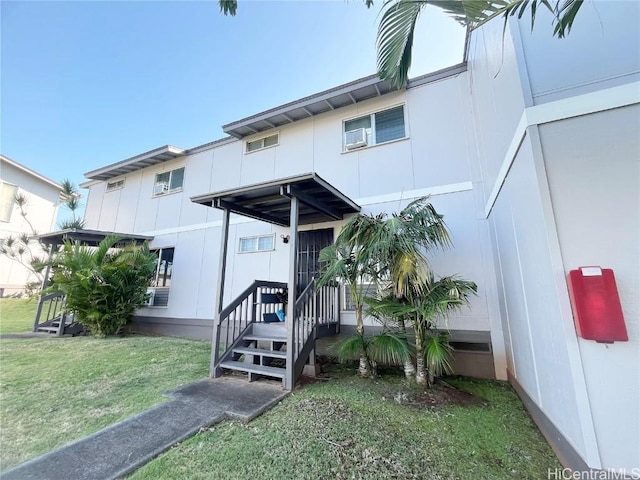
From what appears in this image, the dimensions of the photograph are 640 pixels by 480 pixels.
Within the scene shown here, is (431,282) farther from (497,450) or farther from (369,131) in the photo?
(369,131)

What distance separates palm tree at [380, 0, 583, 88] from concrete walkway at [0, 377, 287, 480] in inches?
169

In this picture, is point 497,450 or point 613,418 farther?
point 497,450

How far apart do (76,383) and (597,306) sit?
22.7 ft

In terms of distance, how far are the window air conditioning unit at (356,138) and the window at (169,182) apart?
21.6ft

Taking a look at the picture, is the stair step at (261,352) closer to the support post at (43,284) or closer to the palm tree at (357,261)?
the palm tree at (357,261)

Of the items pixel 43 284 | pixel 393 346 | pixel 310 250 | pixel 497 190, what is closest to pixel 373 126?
pixel 310 250

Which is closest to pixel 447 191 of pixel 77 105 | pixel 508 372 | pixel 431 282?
pixel 431 282

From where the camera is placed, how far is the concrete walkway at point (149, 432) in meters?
2.38

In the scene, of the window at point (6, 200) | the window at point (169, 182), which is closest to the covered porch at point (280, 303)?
the window at point (169, 182)

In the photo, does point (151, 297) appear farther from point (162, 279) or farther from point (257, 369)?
point (257, 369)

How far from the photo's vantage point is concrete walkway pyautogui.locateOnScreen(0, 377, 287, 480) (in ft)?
Result: 7.81

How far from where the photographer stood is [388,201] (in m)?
6.41

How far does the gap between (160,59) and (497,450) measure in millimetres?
14279

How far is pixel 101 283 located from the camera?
8.09 meters
